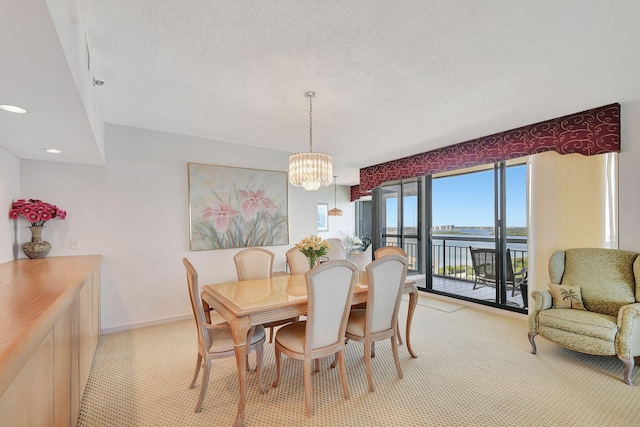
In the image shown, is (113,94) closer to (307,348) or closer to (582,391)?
(307,348)

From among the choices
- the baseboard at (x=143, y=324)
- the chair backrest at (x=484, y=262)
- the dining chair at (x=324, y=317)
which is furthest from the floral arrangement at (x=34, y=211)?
the chair backrest at (x=484, y=262)

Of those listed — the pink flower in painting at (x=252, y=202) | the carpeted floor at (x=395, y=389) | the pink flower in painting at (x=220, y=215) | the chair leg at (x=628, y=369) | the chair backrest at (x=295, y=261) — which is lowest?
the carpeted floor at (x=395, y=389)

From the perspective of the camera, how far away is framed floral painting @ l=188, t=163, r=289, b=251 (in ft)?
13.0

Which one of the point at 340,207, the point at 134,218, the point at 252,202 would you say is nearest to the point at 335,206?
the point at 340,207

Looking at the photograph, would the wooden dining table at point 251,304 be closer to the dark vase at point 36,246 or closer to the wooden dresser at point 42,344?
the wooden dresser at point 42,344

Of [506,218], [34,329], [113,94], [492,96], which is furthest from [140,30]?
[506,218]

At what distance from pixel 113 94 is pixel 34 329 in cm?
247

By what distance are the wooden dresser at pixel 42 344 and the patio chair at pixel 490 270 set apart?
4715 millimetres

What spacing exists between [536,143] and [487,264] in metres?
2.06

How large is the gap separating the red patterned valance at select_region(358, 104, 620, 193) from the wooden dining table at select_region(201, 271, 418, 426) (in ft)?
7.58

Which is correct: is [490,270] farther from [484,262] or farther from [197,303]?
[197,303]

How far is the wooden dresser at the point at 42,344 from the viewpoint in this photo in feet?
2.94

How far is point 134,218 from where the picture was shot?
3586mm

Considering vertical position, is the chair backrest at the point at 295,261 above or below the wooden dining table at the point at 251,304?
above
